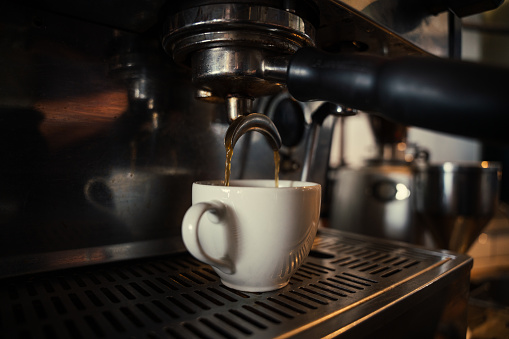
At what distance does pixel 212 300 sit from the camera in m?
0.30

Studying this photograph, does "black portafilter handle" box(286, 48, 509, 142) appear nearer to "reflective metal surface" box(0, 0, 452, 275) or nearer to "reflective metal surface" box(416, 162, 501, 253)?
"reflective metal surface" box(0, 0, 452, 275)

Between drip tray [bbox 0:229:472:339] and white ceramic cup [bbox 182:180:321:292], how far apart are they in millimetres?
26

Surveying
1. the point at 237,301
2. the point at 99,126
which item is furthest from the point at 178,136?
the point at 237,301

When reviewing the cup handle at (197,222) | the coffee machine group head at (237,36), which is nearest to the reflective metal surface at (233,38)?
the coffee machine group head at (237,36)

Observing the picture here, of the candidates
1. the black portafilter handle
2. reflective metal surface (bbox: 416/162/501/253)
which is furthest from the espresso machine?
reflective metal surface (bbox: 416/162/501/253)

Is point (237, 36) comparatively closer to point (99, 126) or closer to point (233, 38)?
point (233, 38)

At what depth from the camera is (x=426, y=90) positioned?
0.63 ft

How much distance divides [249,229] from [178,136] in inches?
7.5

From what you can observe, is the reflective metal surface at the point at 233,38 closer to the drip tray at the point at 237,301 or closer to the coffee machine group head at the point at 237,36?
the coffee machine group head at the point at 237,36

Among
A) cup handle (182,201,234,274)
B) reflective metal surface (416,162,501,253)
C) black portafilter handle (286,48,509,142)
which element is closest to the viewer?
black portafilter handle (286,48,509,142)

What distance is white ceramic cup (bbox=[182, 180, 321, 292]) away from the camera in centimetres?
29

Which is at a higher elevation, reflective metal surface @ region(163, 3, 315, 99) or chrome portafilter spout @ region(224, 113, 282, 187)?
reflective metal surface @ region(163, 3, 315, 99)

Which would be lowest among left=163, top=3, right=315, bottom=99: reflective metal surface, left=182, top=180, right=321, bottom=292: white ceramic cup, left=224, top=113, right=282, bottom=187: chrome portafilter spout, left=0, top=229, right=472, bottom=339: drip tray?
left=0, top=229, right=472, bottom=339: drip tray

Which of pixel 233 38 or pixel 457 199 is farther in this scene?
pixel 457 199
